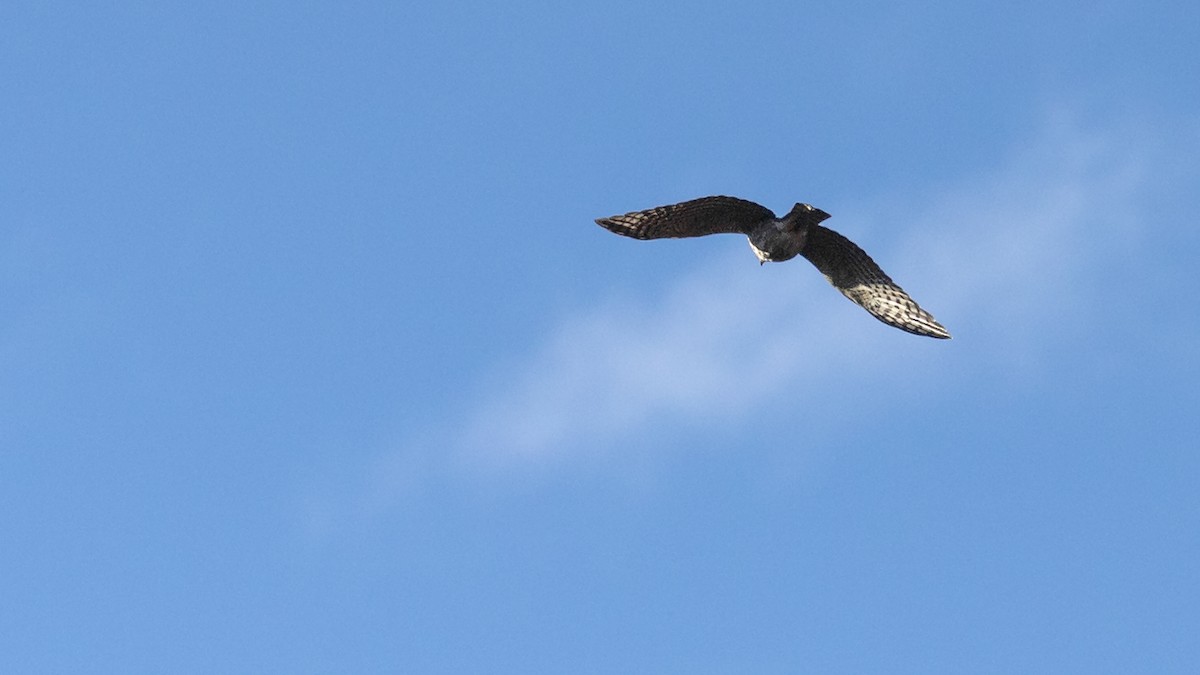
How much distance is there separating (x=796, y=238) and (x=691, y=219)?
2300 millimetres

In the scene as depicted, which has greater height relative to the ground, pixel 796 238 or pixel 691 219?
pixel 691 219

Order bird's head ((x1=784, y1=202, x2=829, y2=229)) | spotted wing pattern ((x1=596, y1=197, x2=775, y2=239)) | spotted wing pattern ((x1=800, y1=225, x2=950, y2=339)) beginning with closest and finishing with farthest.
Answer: spotted wing pattern ((x1=596, y1=197, x2=775, y2=239)) < bird's head ((x1=784, y1=202, x2=829, y2=229)) < spotted wing pattern ((x1=800, y1=225, x2=950, y2=339))

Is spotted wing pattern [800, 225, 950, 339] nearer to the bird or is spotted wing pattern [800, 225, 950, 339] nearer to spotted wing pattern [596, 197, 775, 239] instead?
the bird

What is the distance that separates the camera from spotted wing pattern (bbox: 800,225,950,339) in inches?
1303

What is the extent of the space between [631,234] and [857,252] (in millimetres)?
5291

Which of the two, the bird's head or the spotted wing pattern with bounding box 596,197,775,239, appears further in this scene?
the bird's head

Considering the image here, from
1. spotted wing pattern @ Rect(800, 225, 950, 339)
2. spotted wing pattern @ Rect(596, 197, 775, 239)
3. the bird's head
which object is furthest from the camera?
spotted wing pattern @ Rect(800, 225, 950, 339)

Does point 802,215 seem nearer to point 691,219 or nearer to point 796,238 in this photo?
point 796,238

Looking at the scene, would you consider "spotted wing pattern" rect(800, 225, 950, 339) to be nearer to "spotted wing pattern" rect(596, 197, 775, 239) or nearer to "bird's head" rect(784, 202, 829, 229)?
"bird's head" rect(784, 202, 829, 229)

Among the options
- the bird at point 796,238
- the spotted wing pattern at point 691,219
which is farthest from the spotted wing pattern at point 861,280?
the spotted wing pattern at point 691,219

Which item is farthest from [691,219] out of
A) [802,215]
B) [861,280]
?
[861,280]

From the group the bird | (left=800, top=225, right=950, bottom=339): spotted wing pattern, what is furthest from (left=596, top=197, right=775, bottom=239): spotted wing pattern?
(left=800, top=225, right=950, bottom=339): spotted wing pattern

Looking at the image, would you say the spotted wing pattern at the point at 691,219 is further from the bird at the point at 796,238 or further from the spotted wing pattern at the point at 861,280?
the spotted wing pattern at the point at 861,280

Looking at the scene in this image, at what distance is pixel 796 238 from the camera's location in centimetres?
3244
